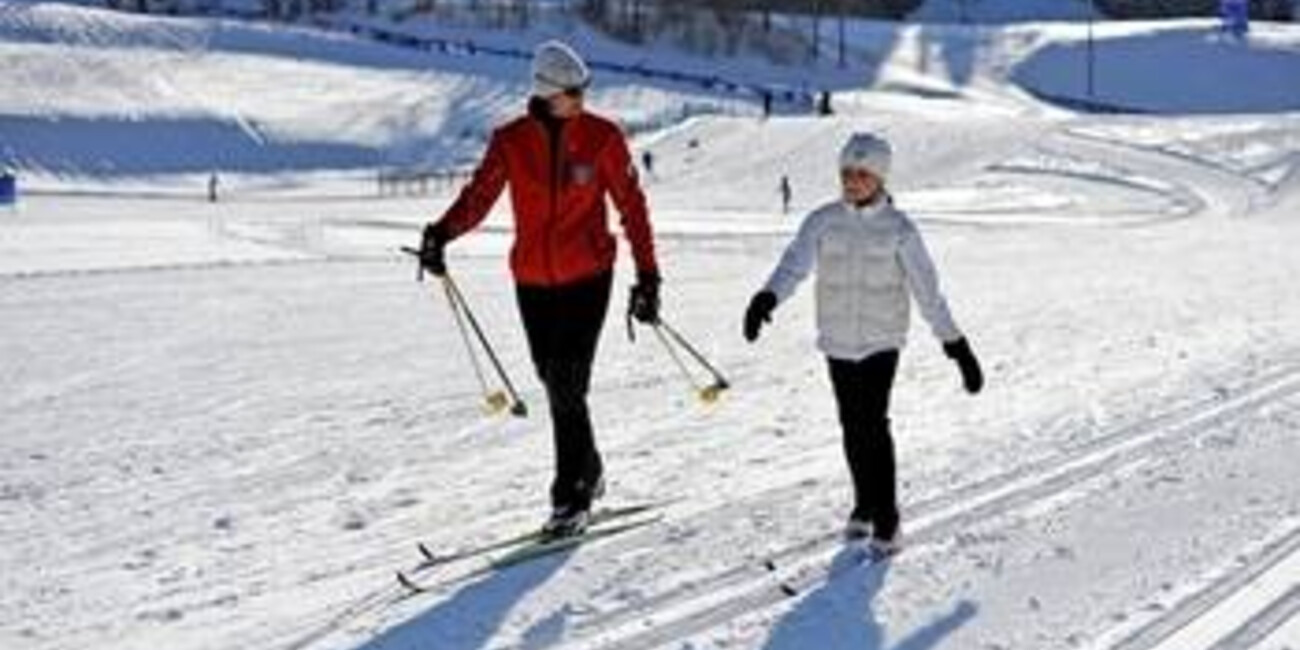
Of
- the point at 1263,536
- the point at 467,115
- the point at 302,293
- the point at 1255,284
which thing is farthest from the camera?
the point at 467,115

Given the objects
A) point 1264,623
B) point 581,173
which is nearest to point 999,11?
point 581,173

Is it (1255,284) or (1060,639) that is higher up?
(1060,639)

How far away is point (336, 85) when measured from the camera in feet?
269

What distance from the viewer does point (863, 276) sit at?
749cm

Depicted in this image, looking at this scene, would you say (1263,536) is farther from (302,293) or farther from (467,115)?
(467,115)

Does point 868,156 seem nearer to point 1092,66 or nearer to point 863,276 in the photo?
point 863,276

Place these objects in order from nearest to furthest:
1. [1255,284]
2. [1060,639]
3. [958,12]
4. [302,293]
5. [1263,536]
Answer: [1060,639] < [1263,536] < [302,293] < [1255,284] < [958,12]

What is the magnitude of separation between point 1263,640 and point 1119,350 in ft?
28.5

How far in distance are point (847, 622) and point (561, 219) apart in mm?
1844

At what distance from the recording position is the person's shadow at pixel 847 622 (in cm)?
649

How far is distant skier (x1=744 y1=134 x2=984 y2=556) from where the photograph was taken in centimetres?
741

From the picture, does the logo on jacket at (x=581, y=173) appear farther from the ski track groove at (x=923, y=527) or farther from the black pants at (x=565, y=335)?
the ski track groove at (x=923, y=527)

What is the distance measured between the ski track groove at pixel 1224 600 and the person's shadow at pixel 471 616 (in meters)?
1.93

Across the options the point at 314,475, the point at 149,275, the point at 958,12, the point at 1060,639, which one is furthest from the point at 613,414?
the point at 958,12
